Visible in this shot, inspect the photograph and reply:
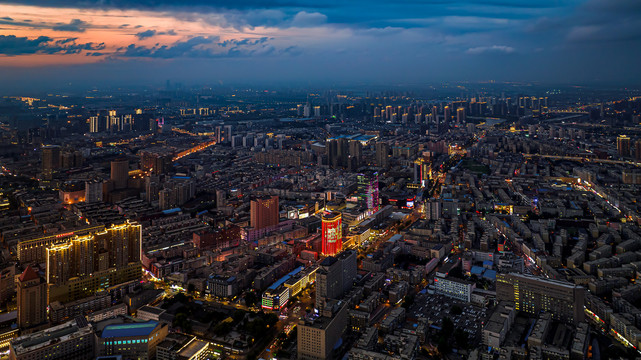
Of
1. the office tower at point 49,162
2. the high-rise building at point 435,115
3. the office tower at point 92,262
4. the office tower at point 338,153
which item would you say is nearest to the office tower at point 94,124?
the office tower at point 49,162

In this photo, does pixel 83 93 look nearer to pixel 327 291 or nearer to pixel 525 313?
pixel 327 291

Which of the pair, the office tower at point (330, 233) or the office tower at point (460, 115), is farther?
the office tower at point (460, 115)

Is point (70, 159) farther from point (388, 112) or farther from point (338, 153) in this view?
point (388, 112)

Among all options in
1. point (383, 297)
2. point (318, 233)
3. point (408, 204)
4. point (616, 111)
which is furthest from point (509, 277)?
point (616, 111)

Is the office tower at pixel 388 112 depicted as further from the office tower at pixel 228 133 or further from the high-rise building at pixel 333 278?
the high-rise building at pixel 333 278

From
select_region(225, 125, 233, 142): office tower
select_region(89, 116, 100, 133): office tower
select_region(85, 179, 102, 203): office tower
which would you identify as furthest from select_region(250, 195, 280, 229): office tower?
select_region(89, 116, 100, 133): office tower

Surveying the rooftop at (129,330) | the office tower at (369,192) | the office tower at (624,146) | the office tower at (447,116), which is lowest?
the rooftop at (129,330)
